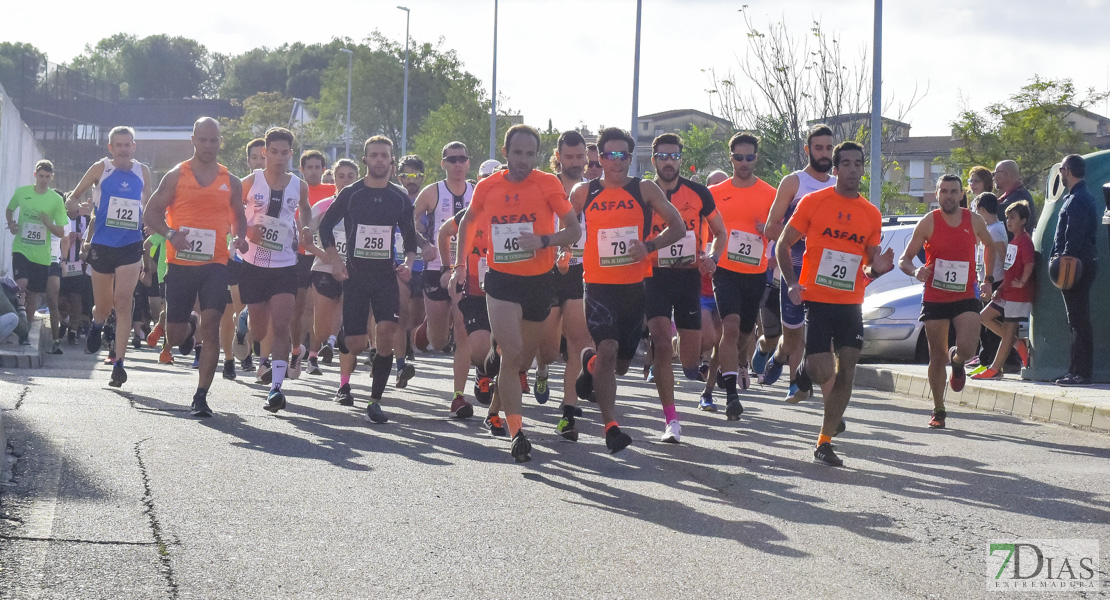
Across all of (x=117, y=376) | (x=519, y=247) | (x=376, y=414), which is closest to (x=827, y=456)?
(x=519, y=247)

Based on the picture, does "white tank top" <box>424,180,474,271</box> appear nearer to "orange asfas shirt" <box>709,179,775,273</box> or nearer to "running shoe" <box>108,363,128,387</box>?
"orange asfas shirt" <box>709,179,775,273</box>

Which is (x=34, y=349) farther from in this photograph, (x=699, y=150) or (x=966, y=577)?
(x=699, y=150)

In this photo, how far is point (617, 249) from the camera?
8531 mm

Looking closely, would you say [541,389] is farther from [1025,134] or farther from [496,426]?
[1025,134]

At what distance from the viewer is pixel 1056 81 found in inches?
2126

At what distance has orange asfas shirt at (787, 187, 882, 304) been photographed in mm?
8414

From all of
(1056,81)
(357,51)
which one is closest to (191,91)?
(357,51)

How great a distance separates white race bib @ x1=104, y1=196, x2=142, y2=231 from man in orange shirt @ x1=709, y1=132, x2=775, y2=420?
5.00 meters

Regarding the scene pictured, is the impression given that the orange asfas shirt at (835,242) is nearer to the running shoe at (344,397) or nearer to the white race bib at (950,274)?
the white race bib at (950,274)

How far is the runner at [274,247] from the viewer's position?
34.5 ft

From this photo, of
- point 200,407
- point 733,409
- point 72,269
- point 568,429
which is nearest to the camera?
point 568,429

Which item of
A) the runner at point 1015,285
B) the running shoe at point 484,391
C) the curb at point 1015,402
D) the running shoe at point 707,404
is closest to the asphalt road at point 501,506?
the running shoe at point 484,391

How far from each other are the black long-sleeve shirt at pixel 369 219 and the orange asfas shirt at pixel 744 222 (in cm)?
239

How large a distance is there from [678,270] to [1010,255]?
581 cm
